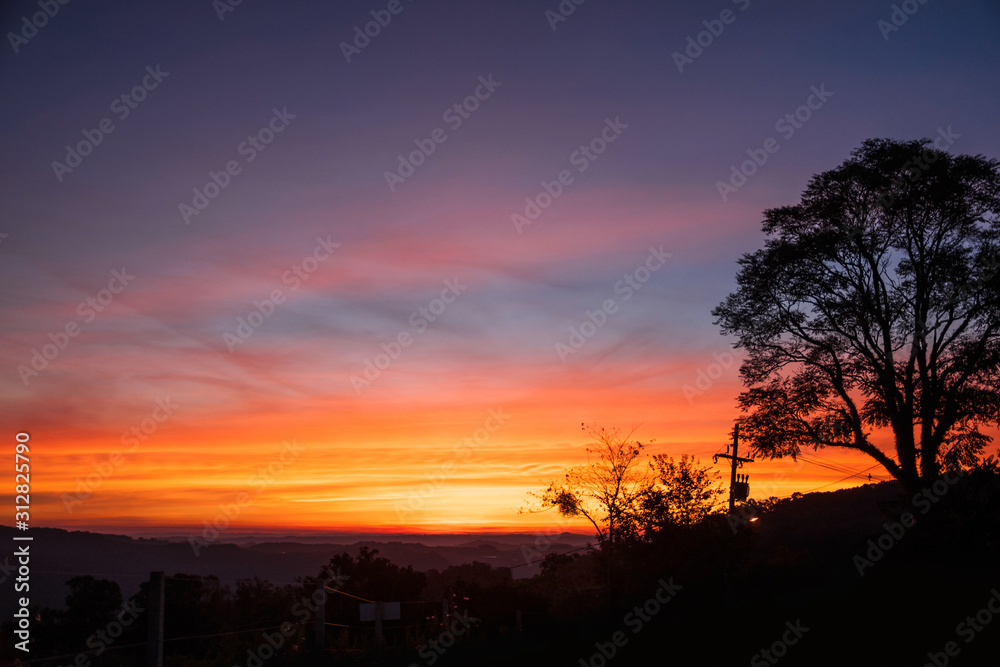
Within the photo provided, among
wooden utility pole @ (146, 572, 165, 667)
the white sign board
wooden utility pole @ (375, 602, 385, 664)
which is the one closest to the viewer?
wooden utility pole @ (146, 572, 165, 667)

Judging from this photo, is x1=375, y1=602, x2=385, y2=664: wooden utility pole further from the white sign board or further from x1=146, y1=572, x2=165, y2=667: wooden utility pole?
x1=146, y1=572, x2=165, y2=667: wooden utility pole

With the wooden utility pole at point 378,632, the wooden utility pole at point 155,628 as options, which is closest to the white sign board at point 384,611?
the wooden utility pole at point 378,632

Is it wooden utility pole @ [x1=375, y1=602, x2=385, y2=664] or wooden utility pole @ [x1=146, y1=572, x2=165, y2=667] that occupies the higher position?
wooden utility pole @ [x1=146, y1=572, x2=165, y2=667]

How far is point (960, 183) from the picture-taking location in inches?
928

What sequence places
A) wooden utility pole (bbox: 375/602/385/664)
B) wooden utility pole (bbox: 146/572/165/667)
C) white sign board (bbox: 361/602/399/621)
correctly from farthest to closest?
white sign board (bbox: 361/602/399/621)
wooden utility pole (bbox: 375/602/385/664)
wooden utility pole (bbox: 146/572/165/667)

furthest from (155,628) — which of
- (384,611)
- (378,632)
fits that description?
(384,611)

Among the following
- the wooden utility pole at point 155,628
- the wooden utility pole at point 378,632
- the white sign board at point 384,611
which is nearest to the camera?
the wooden utility pole at point 155,628

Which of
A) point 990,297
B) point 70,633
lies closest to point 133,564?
point 70,633

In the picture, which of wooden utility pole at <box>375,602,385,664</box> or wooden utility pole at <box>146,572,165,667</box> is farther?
wooden utility pole at <box>375,602,385,664</box>

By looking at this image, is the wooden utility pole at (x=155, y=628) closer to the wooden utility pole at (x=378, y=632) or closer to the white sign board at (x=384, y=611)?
the wooden utility pole at (x=378, y=632)

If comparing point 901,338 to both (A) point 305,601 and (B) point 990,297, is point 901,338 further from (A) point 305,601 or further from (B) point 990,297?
(A) point 305,601

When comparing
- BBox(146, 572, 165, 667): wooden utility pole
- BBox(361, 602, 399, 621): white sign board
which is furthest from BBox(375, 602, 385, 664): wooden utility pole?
BBox(146, 572, 165, 667): wooden utility pole

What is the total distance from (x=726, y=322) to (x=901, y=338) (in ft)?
17.5

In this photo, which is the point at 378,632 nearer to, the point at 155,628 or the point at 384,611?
the point at 384,611
